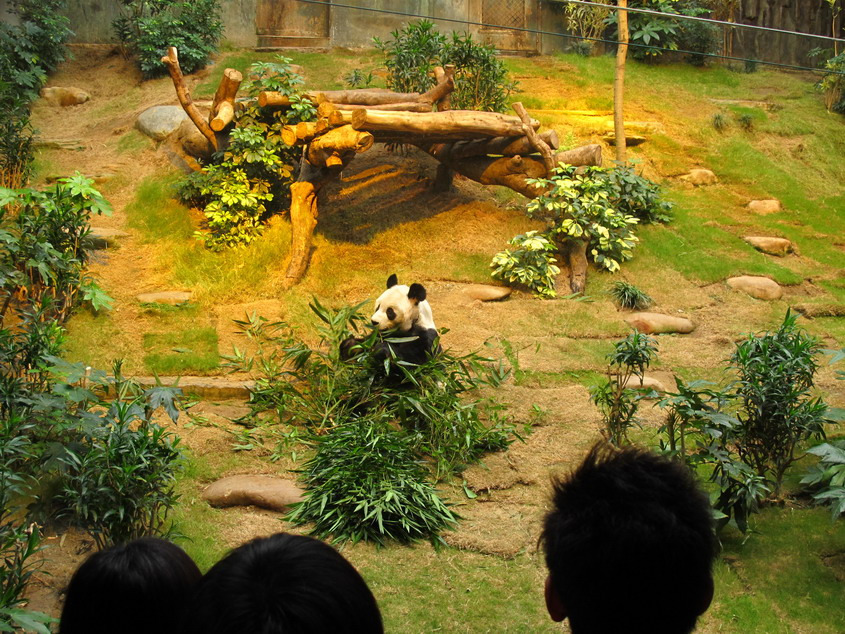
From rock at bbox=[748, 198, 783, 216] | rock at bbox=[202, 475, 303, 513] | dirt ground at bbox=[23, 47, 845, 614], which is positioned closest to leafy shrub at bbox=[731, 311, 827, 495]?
dirt ground at bbox=[23, 47, 845, 614]

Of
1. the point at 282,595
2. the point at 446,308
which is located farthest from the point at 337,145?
the point at 282,595

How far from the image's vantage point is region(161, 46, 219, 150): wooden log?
8.77m

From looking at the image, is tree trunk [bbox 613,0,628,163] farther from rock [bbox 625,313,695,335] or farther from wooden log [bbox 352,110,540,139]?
rock [bbox 625,313,695,335]


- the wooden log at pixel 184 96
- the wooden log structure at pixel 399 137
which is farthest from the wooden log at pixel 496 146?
the wooden log at pixel 184 96

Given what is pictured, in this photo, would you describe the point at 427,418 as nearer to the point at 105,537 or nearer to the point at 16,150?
the point at 105,537

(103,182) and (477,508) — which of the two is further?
(103,182)

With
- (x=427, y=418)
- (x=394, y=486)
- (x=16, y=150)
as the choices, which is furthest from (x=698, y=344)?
(x=16, y=150)

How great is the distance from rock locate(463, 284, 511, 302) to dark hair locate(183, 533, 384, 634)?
23.8 feet

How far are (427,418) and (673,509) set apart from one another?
3.94m

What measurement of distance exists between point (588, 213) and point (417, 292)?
3975 millimetres

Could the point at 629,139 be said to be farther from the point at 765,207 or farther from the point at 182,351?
the point at 182,351

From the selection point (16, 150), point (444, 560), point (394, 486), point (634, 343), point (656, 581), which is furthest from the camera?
point (16, 150)

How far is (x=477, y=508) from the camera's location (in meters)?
5.02

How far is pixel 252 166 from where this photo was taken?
8938 millimetres
